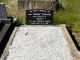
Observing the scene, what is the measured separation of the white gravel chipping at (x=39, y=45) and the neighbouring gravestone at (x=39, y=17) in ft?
3.08

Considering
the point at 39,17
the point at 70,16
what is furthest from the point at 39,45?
the point at 70,16

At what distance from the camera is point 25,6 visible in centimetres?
1239

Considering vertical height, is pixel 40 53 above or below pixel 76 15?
above

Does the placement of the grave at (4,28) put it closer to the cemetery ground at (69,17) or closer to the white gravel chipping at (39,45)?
the white gravel chipping at (39,45)

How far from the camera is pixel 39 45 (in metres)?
7.53

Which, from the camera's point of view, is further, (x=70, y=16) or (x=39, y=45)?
(x=70, y=16)

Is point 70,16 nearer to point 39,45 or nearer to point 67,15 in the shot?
point 67,15

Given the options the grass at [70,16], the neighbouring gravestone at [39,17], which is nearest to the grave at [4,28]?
the neighbouring gravestone at [39,17]

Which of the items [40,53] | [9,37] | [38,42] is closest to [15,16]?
[9,37]

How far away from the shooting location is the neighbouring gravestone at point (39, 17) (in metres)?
10.6

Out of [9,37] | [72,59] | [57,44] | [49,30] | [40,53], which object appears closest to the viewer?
[72,59]

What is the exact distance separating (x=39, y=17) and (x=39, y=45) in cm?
318

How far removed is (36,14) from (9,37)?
7.74 feet

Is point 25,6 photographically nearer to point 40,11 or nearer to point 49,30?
point 40,11
